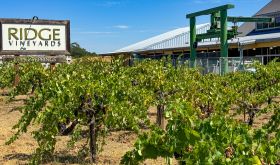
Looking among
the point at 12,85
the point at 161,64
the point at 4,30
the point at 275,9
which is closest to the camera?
the point at 161,64

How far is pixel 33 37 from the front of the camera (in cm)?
1952

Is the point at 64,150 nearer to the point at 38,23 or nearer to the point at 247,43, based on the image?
the point at 38,23

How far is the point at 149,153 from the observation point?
3.97 meters

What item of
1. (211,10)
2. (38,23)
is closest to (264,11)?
(211,10)

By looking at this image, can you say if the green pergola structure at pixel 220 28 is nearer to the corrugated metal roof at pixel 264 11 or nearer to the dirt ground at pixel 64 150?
the corrugated metal roof at pixel 264 11

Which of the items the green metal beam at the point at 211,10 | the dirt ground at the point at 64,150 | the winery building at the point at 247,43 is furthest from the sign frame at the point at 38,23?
the green metal beam at the point at 211,10

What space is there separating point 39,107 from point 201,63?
22527 mm

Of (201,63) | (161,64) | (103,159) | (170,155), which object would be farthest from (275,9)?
(170,155)

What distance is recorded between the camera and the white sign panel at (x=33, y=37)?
19.3 metres

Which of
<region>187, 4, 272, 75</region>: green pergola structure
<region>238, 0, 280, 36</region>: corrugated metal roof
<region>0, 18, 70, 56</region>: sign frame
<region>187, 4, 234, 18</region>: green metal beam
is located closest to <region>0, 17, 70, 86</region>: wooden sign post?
<region>0, 18, 70, 56</region>: sign frame

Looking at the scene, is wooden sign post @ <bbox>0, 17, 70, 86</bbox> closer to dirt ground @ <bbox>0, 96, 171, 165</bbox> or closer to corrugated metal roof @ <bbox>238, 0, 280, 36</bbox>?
dirt ground @ <bbox>0, 96, 171, 165</bbox>

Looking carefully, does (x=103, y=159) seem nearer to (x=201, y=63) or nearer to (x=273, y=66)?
(x=273, y=66)

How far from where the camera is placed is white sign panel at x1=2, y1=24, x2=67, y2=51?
19281 mm

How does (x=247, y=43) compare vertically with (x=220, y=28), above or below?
below
